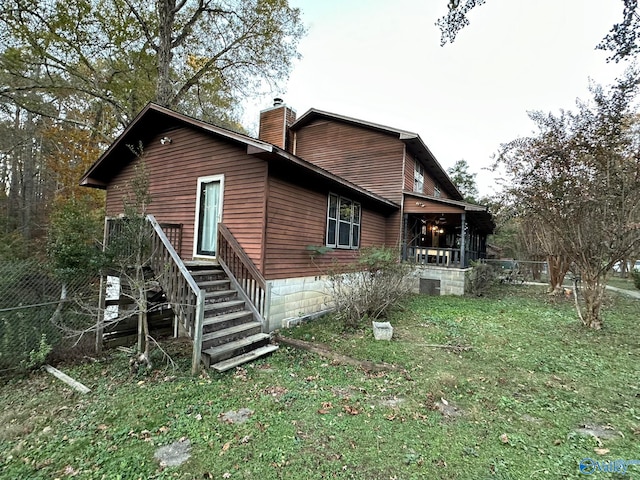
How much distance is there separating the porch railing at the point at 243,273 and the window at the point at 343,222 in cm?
291

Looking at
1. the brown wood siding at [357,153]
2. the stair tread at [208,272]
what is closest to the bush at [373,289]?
the stair tread at [208,272]

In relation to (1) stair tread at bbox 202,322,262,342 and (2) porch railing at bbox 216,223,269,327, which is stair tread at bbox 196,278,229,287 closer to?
(2) porch railing at bbox 216,223,269,327

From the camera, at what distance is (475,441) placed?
2.79 metres

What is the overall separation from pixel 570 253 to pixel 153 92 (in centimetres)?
1724

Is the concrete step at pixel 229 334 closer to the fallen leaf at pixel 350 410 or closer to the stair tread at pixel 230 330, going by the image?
the stair tread at pixel 230 330

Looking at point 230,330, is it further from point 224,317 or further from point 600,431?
point 600,431

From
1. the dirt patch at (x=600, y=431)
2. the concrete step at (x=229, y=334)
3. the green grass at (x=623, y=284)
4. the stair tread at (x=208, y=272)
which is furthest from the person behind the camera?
the green grass at (x=623, y=284)

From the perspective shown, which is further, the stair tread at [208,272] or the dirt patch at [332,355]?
Result: the stair tread at [208,272]

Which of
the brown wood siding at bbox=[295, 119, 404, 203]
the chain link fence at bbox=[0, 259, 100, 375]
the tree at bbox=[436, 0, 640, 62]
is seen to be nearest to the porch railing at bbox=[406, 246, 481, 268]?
the brown wood siding at bbox=[295, 119, 404, 203]

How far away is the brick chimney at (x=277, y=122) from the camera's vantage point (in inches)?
527

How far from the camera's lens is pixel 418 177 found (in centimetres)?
1388

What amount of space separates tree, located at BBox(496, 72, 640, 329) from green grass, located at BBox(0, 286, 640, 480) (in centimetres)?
200

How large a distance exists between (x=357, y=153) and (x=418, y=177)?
127 inches

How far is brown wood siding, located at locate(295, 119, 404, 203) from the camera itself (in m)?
12.2
